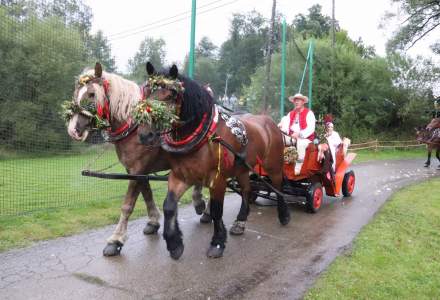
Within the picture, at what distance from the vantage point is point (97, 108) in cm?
435

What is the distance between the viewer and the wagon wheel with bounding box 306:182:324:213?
6762 mm

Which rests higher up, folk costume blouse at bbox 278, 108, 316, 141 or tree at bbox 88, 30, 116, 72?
tree at bbox 88, 30, 116, 72

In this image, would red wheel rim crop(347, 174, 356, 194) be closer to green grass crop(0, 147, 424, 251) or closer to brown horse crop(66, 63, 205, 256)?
green grass crop(0, 147, 424, 251)

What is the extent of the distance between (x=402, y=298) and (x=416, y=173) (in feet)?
35.6

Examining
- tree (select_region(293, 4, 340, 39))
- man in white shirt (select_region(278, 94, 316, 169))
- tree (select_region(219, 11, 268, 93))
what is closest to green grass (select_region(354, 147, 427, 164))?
man in white shirt (select_region(278, 94, 316, 169))

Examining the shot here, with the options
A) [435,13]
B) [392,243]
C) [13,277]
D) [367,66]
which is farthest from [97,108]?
[435,13]

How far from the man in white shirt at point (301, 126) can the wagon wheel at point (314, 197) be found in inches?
21.3

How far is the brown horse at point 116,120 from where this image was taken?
429cm

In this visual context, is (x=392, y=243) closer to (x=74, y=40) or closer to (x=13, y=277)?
(x=13, y=277)

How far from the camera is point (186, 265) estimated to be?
4395 millimetres

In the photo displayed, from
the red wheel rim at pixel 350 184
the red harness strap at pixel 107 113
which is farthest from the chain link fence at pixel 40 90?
the red wheel rim at pixel 350 184

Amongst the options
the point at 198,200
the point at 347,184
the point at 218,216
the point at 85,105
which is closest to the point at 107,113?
the point at 85,105

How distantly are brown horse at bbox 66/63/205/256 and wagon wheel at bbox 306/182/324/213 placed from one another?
2.72m

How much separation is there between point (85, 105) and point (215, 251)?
2.16 metres
